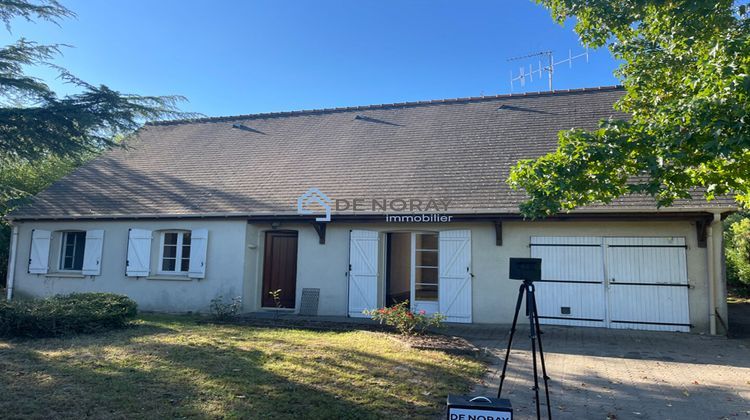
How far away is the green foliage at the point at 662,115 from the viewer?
378 centimetres

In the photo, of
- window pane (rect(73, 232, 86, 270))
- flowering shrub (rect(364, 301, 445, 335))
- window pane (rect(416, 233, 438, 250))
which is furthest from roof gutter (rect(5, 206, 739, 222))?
flowering shrub (rect(364, 301, 445, 335))

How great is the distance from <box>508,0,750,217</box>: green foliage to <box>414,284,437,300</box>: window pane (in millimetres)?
5877

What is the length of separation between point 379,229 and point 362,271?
1.05 metres

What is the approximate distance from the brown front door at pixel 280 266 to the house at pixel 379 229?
36mm

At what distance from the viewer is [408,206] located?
10.4 metres

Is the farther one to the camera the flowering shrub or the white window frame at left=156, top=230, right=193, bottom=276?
the white window frame at left=156, top=230, right=193, bottom=276

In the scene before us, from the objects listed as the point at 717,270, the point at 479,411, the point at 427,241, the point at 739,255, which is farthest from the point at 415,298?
the point at 739,255

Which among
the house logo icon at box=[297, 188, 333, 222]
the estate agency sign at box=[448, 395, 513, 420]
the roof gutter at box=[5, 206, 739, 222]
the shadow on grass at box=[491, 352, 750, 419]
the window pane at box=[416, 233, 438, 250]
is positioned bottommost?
the shadow on grass at box=[491, 352, 750, 419]

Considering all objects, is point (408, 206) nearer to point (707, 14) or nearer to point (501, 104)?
point (501, 104)

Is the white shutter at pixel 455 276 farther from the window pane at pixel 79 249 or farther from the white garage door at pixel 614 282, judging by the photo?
the window pane at pixel 79 249

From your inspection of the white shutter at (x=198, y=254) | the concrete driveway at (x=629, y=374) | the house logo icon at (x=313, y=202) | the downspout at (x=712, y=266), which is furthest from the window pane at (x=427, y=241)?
the downspout at (x=712, y=266)

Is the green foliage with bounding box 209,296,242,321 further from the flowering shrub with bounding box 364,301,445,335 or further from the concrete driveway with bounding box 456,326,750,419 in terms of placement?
the concrete driveway with bounding box 456,326,750,419

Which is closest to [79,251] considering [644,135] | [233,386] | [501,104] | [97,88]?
[97,88]

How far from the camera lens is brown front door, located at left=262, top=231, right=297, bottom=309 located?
1157 centimetres
